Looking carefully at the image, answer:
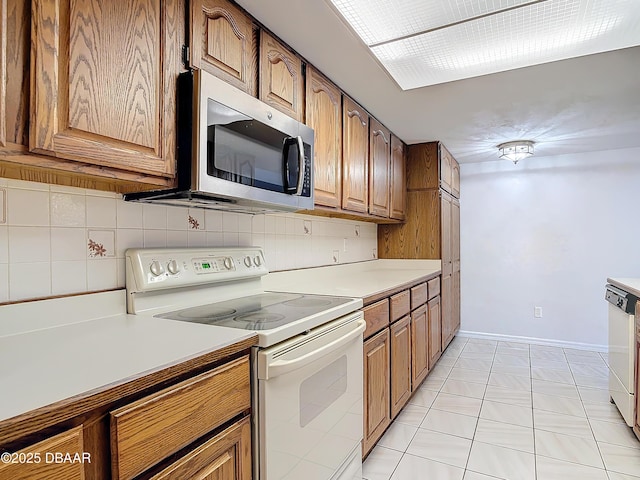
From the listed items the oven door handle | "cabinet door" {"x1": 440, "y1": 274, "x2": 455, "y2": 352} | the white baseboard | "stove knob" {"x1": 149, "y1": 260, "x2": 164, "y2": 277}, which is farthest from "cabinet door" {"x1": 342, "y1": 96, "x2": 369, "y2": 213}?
the white baseboard

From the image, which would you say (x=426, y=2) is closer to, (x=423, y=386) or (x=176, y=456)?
(x=176, y=456)

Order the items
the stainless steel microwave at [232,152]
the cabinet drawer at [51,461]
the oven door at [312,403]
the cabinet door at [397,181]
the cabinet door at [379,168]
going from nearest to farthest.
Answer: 1. the cabinet drawer at [51,461]
2. the oven door at [312,403]
3. the stainless steel microwave at [232,152]
4. the cabinet door at [379,168]
5. the cabinet door at [397,181]

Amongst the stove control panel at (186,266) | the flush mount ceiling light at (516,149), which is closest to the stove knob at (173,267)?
the stove control panel at (186,266)

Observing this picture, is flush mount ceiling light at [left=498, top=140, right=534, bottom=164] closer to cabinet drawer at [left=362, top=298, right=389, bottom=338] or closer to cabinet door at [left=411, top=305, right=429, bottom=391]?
cabinet door at [left=411, top=305, right=429, bottom=391]

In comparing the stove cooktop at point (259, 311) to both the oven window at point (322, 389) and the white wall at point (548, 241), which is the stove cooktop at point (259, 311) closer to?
the oven window at point (322, 389)

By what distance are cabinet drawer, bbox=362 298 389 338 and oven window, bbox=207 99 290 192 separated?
2.40 ft

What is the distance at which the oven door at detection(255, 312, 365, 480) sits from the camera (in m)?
1.05

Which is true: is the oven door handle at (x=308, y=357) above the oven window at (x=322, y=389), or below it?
above

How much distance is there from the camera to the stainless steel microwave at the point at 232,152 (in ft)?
3.86

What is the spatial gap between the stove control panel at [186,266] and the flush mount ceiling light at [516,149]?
2733 millimetres

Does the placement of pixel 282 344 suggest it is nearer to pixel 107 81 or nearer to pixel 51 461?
pixel 51 461

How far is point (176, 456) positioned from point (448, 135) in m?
3.11

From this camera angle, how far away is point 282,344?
3.66ft

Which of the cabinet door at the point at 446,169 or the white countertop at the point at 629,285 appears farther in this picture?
the cabinet door at the point at 446,169
